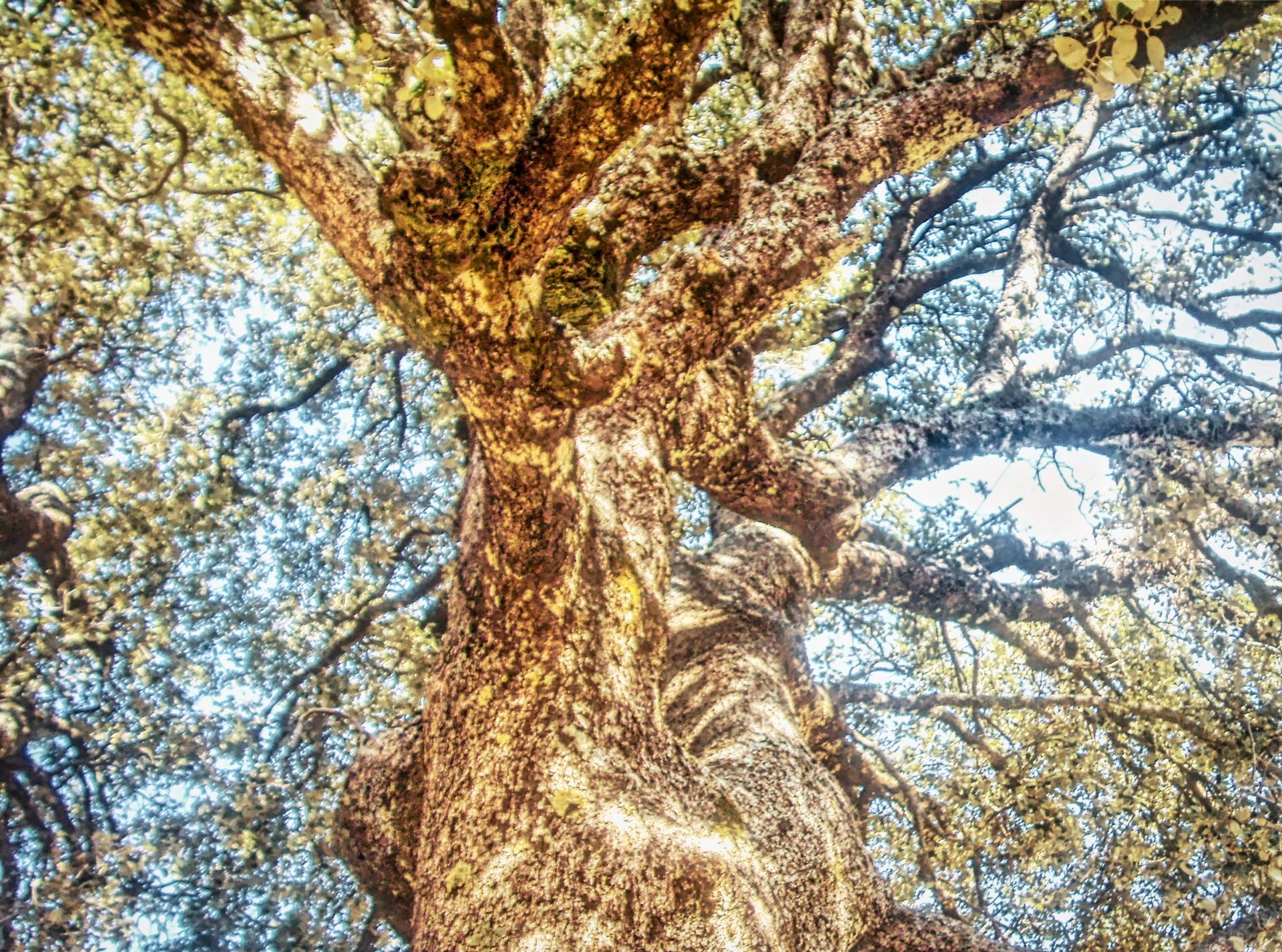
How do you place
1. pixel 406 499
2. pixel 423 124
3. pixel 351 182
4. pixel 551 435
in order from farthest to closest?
pixel 406 499 → pixel 423 124 → pixel 351 182 → pixel 551 435

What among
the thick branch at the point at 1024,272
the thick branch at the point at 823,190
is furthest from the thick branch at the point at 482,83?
the thick branch at the point at 1024,272

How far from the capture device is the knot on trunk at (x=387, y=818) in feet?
11.3

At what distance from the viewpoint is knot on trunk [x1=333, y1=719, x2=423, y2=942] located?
346 centimetres

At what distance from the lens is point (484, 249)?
2.34 meters

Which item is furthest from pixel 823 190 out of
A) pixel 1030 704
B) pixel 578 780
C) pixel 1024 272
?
pixel 1030 704

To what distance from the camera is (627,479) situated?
13.3 feet

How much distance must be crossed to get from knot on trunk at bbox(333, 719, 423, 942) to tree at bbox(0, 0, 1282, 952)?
0.02 meters

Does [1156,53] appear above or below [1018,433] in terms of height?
below

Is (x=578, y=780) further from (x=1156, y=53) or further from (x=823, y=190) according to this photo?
(x=823, y=190)

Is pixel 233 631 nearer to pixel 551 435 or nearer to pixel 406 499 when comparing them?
pixel 406 499

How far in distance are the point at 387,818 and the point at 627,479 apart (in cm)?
191

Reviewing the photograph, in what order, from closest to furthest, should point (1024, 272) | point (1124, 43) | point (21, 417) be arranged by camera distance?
point (1124, 43)
point (21, 417)
point (1024, 272)

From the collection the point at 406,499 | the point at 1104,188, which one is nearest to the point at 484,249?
the point at 406,499

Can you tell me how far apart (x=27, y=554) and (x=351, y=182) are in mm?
5209
